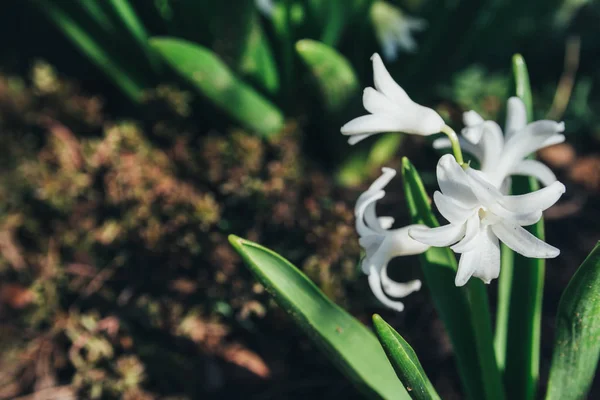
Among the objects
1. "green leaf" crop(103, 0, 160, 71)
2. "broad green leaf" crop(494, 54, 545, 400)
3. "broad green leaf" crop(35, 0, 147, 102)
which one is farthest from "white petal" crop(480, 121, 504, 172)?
"broad green leaf" crop(35, 0, 147, 102)

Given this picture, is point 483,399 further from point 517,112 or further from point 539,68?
point 539,68

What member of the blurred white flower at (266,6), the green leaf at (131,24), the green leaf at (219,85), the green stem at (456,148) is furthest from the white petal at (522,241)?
the green leaf at (131,24)

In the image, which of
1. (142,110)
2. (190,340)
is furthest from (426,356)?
(142,110)

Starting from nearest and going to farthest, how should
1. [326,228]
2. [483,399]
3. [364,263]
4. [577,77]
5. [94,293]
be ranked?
[364,263], [483,399], [326,228], [94,293], [577,77]

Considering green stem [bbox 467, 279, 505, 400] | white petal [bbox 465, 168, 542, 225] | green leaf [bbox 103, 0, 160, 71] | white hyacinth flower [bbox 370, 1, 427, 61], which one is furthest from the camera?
white hyacinth flower [bbox 370, 1, 427, 61]

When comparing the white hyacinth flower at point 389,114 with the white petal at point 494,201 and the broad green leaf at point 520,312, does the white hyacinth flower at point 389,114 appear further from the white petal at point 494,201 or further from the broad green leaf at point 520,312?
the broad green leaf at point 520,312

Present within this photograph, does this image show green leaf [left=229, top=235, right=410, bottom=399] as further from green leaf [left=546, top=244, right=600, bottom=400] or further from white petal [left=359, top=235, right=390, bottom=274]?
green leaf [left=546, top=244, right=600, bottom=400]

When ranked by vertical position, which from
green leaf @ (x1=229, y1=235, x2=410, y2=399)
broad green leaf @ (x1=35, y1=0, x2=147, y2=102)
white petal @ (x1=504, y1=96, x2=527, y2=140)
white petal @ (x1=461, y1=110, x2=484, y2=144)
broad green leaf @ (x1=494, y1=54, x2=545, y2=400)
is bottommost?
broad green leaf @ (x1=494, y1=54, x2=545, y2=400)
